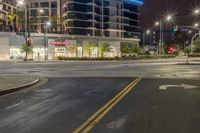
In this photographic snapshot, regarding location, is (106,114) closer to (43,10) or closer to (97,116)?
(97,116)

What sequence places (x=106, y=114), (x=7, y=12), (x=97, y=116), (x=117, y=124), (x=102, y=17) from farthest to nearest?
(x=102, y=17), (x=7, y=12), (x=106, y=114), (x=97, y=116), (x=117, y=124)

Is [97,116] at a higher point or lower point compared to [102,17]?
lower

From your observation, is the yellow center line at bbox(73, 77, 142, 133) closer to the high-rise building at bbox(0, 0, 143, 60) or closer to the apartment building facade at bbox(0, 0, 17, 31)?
the high-rise building at bbox(0, 0, 143, 60)

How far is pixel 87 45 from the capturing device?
355 ft

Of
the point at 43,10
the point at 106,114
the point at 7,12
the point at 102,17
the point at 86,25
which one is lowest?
the point at 106,114

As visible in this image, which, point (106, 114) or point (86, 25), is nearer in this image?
point (106, 114)

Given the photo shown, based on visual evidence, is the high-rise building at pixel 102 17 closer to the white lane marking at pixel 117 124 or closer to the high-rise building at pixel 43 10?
the high-rise building at pixel 43 10

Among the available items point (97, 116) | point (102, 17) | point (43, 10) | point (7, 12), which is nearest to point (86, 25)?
point (102, 17)

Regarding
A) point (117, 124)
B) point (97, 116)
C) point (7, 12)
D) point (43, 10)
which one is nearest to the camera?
point (117, 124)

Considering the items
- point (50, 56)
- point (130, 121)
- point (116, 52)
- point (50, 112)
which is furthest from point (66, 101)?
point (116, 52)

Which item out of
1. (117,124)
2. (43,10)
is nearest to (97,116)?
(117,124)

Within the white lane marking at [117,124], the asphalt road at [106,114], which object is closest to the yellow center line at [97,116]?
the asphalt road at [106,114]

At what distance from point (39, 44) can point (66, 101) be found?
82.3m

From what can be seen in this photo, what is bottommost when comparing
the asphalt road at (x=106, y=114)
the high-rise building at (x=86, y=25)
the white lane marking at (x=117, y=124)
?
the asphalt road at (x=106, y=114)
